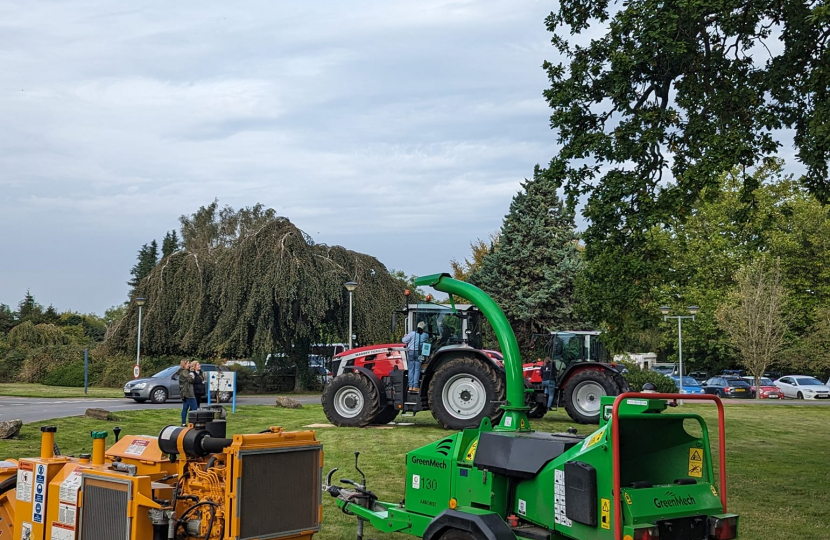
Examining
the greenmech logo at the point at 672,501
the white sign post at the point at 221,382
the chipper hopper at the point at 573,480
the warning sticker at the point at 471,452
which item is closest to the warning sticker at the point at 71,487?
the chipper hopper at the point at 573,480

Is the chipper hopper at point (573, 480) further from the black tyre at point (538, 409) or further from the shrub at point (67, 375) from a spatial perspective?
the shrub at point (67, 375)

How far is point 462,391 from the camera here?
53.9 ft

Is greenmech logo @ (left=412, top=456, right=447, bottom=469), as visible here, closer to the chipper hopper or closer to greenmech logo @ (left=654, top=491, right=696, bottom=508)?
the chipper hopper

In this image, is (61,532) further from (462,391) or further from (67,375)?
(67,375)

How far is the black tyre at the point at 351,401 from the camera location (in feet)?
57.5

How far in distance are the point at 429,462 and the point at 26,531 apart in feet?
11.1

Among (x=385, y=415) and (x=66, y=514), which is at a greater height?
(x=66, y=514)

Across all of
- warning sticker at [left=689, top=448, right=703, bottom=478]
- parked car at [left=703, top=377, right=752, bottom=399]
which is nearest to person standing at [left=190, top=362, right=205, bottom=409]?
warning sticker at [left=689, top=448, right=703, bottom=478]

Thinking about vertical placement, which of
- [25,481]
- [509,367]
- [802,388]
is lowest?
[802,388]

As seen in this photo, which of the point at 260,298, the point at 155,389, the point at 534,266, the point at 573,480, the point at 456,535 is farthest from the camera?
the point at 534,266

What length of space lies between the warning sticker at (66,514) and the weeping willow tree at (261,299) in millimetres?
28407

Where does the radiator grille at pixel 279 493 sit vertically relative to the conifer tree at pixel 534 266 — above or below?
below

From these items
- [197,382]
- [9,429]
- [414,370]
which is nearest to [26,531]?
[9,429]

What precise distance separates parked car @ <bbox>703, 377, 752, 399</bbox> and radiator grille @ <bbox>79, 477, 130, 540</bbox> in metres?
38.0
